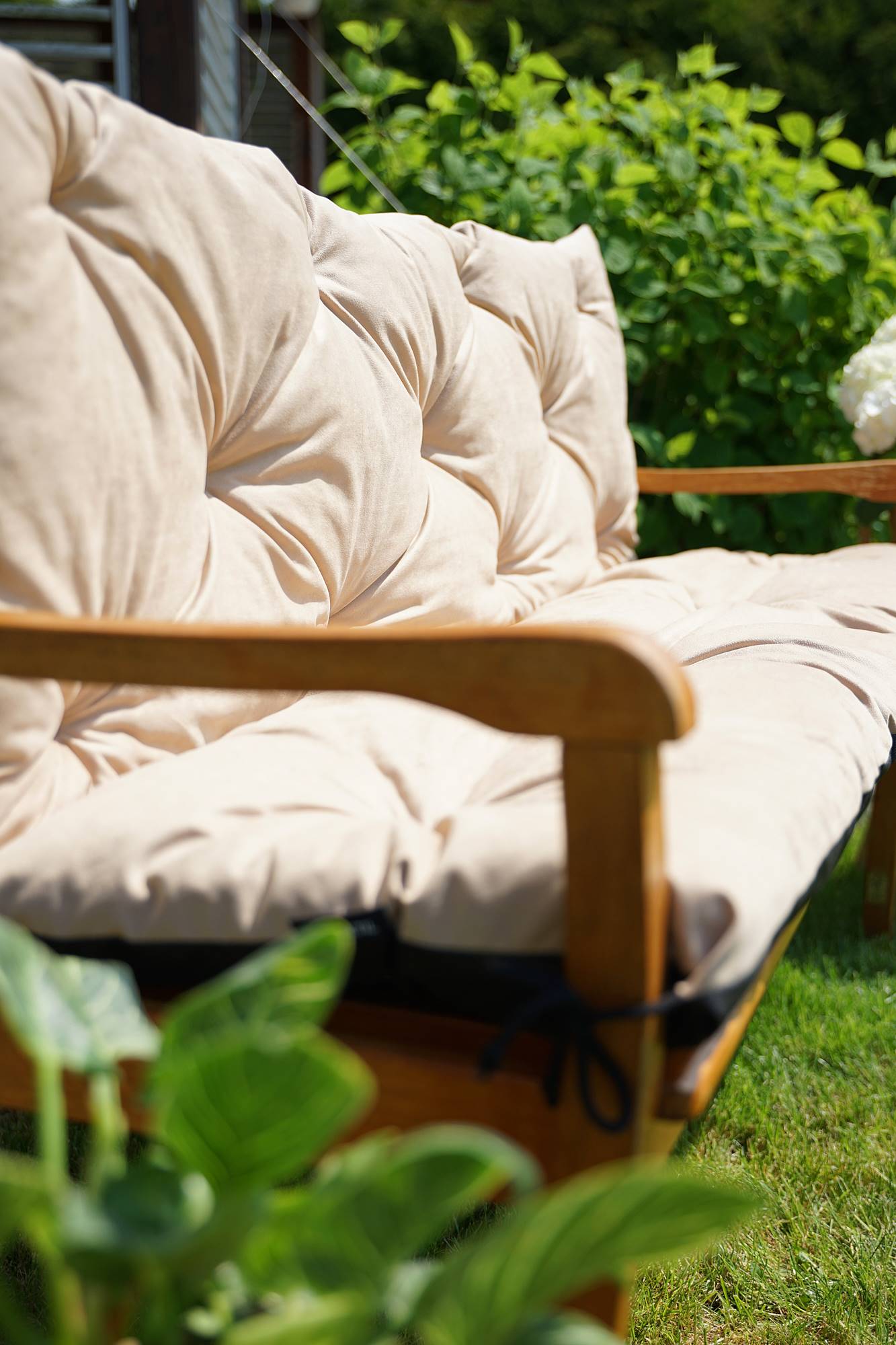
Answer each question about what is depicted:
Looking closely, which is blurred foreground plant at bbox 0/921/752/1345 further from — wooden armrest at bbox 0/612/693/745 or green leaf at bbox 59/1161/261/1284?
wooden armrest at bbox 0/612/693/745

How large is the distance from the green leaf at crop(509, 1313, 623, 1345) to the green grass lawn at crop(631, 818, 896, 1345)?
28.2 inches

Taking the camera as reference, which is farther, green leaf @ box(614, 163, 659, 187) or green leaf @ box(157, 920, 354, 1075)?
green leaf @ box(614, 163, 659, 187)

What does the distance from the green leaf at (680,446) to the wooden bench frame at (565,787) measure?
7.65ft

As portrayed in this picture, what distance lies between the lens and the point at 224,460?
4.13 ft

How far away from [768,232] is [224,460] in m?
2.14

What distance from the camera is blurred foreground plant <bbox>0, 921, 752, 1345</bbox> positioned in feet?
1.40

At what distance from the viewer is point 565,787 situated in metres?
0.69

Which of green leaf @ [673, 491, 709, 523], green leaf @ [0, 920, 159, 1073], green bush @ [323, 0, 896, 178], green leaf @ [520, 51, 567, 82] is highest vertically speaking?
green bush @ [323, 0, 896, 178]

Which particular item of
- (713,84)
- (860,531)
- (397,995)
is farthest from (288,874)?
(713,84)

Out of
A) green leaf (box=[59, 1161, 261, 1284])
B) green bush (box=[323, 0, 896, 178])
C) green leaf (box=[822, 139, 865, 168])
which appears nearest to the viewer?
green leaf (box=[59, 1161, 261, 1284])

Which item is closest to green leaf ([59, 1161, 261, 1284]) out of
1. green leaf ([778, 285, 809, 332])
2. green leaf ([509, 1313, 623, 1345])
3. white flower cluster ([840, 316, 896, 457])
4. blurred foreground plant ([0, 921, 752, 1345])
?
blurred foreground plant ([0, 921, 752, 1345])

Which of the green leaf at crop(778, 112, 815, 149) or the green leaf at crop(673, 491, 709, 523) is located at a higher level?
the green leaf at crop(778, 112, 815, 149)

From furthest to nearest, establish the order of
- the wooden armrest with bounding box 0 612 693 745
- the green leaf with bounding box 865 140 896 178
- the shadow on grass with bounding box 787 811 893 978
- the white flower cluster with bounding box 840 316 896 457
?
the green leaf with bounding box 865 140 896 178 < the white flower cluster with bounding box 840 316 896 457 < the shadow on grass with bounding box 787 811 893 978 < the wooden armrest with bounding box 0 612 693 745

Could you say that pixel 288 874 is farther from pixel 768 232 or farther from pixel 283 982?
pixel 768 232
